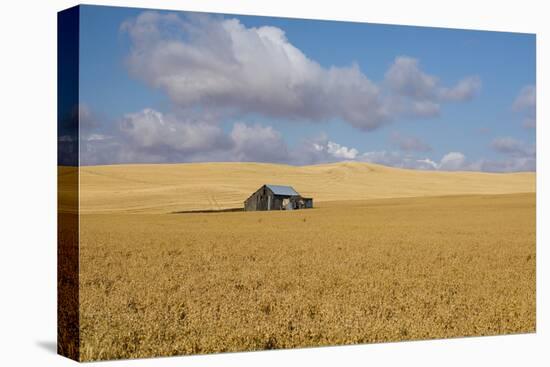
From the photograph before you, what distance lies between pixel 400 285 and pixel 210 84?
4014 millimetres

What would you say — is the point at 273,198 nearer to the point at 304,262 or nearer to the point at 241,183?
the point at 241,183

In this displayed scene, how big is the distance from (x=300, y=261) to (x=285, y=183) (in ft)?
3.93

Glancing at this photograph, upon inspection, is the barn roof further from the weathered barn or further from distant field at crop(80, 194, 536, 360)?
distant field at crop(80, 194, 536, 360)

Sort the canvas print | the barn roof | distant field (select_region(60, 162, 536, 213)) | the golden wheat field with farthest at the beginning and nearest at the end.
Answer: the barn roof, distant field (select_region(60, 162, 536, 213)), the golden wheat field, the canvas print

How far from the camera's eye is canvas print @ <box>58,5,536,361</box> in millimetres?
11914

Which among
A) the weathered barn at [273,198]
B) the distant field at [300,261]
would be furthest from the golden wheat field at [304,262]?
the weathered barn at [273,198]

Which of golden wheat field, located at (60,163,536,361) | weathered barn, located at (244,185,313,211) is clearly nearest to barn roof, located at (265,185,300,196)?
weathered barn, located at (244,185,313,211)

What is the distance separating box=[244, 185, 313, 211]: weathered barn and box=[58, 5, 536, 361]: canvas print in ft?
0.13

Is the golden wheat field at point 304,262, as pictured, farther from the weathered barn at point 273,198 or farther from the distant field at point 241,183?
the weathered barn at point 273,198

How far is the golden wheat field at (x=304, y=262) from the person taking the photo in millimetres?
12016

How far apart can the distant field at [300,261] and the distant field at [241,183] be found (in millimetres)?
21

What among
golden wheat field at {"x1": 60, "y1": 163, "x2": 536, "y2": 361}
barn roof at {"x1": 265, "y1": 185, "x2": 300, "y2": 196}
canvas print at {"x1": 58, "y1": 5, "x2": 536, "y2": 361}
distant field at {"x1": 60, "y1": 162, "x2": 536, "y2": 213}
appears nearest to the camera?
canvas print at {"x1": 58, "y1": 5, "x2": 536, "y2": 361}

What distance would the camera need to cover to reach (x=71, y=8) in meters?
11.9

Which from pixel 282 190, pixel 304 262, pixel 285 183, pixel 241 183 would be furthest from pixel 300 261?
pixel 241 183
